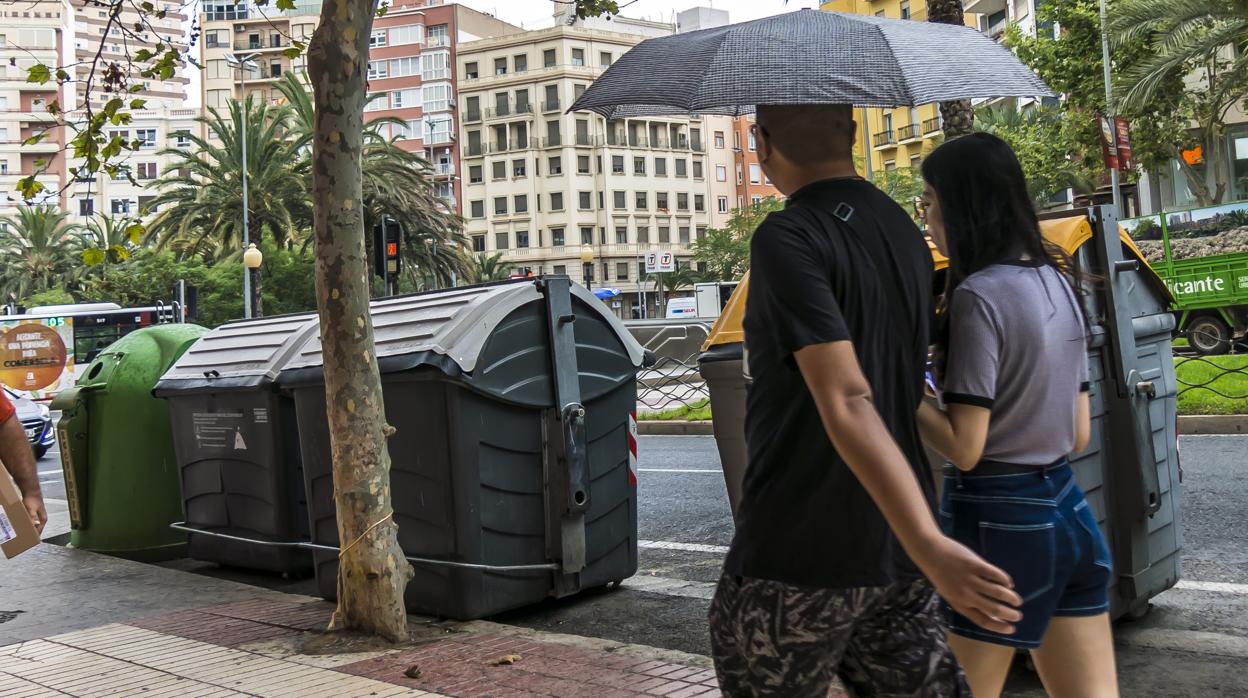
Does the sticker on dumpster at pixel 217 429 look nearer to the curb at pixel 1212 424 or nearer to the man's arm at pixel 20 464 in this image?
the man's arm at pixel 20 464

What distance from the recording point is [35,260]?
65062mm

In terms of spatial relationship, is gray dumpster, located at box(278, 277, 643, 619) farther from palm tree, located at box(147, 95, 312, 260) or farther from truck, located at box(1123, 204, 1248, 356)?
palm tree, located at box(147, 95, 312, 260)

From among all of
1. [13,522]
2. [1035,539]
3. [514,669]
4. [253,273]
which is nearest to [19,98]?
[253,273]

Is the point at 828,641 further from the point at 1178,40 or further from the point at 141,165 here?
the point at 141,165

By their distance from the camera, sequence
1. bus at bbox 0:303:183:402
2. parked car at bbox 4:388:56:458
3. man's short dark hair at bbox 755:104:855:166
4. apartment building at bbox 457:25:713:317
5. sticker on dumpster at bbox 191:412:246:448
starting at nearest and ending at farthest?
man's short dark hair at bbox 755:104:855:166 < sticker on dumpster at bbox 191:412:246:448 < parked car at bbox 4:388:56:458 < bus at bbox 0:303:183:402 < apartment building at bbox 457:25:713:317

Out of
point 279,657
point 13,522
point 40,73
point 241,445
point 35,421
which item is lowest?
point 35,421

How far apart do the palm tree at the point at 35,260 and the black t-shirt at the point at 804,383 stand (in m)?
68.0

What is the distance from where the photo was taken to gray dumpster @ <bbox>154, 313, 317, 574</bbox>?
288 inches

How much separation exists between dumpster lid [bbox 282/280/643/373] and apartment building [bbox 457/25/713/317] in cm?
8469

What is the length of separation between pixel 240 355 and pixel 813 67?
5739 mm

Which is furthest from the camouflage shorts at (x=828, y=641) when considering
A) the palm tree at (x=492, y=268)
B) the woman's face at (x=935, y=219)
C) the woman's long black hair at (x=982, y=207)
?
the palm tree at (x=492, y=268)

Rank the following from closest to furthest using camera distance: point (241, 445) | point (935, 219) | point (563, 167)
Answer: point (935, 219), point (241, 445), point (563, 167)

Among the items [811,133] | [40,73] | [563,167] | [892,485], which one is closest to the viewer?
[892,485]

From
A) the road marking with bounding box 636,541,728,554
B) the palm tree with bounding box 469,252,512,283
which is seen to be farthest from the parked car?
the palm tree with bounding box 469,252,512,283
